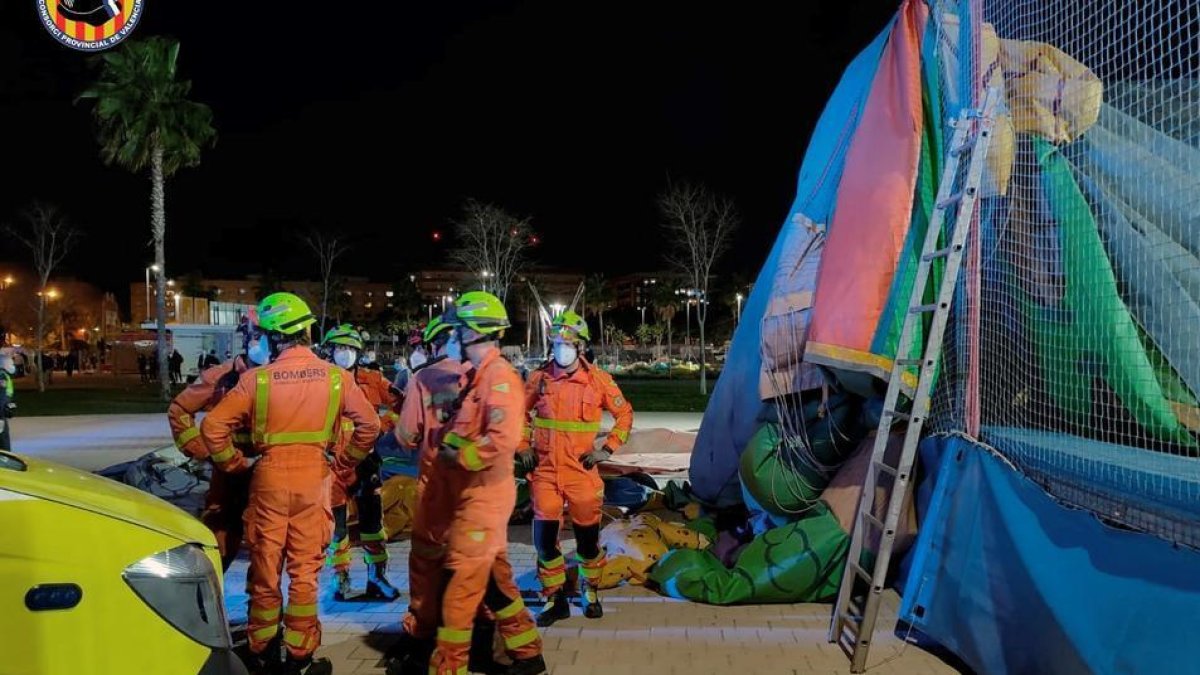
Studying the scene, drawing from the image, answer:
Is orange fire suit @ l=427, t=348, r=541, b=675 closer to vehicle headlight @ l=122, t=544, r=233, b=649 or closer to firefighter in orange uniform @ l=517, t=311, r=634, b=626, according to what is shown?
firefighter in orange uniform @ l=517, t=311, r=634, b=626

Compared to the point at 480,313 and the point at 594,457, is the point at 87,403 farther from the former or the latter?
the point at 480,313

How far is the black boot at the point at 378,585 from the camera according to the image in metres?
6.33

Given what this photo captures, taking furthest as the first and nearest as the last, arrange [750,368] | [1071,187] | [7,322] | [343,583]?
[7,322], [750,368], [343,583], [1071,187]

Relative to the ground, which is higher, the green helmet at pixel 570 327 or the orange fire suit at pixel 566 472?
the green helmet at pixel 570 327

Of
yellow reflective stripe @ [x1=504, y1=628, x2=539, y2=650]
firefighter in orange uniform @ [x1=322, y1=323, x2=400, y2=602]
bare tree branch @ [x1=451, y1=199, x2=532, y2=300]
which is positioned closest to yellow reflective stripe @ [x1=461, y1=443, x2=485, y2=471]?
yellow reflective stripe @ [x1=504, y1=628, x2=539, y2=650]

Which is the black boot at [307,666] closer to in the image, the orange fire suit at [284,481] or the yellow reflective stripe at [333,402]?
the orange fire suit at [284,481]

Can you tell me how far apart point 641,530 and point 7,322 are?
71463 millimetres

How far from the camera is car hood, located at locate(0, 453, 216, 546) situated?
2459 millimetres

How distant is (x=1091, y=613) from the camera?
12.0ft

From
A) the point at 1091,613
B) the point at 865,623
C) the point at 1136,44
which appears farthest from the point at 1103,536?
the point at 1136,44

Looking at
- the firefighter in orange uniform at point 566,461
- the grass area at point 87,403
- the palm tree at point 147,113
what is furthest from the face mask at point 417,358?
the palm tree at point 147,113

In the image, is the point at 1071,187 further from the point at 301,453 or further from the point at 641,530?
the point at 301,453

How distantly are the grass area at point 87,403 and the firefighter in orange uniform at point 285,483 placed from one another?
21.6 metres

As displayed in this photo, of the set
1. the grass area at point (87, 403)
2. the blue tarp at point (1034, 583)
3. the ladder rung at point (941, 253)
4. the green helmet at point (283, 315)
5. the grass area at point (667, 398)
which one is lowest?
the grass area at point (667, 398)
